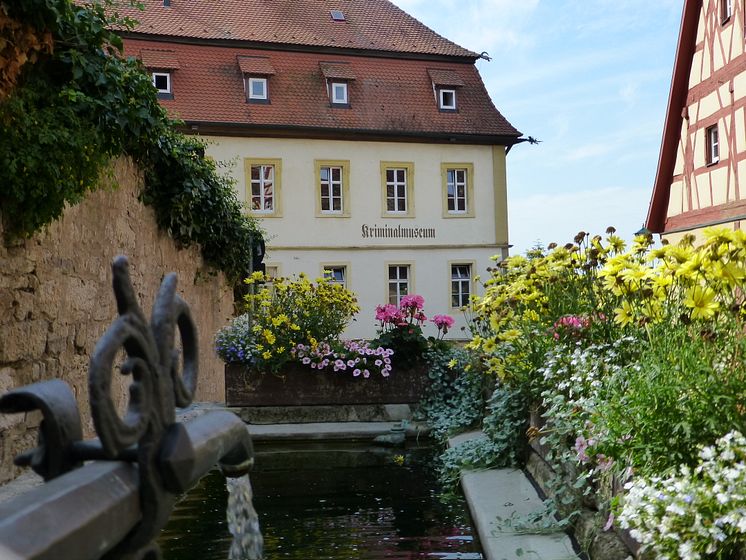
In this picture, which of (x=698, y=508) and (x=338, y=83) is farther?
(x=338, y=83)

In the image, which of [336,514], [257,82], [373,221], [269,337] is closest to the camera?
[336,514]

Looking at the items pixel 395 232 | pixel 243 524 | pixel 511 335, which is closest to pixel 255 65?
pixel 395 232

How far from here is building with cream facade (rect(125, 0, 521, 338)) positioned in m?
22.5

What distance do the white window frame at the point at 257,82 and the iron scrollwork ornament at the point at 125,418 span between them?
2234 cm

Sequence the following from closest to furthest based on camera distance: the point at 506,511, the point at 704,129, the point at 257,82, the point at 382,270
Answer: the point at 506,511 → the point at 704,129 → the point at 257,82 → the point at 382,270

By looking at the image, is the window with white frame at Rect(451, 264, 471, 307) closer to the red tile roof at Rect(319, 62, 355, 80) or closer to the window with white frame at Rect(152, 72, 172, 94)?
the red tile roof at Rect(319, 62, 355, 80)

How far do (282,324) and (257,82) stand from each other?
1524 cm

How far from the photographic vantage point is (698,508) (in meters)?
2.58

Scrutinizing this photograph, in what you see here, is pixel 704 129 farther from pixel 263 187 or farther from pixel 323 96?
pixel 263 187

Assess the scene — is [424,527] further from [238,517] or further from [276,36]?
[276,36]

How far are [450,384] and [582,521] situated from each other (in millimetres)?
5101

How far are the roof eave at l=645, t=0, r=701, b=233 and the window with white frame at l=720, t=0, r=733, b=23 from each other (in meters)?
1.05

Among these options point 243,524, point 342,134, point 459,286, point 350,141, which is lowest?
point 243,524

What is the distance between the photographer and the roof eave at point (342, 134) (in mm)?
21938
